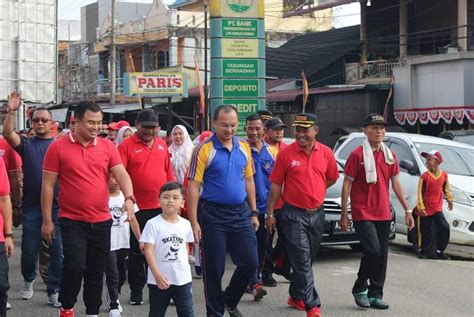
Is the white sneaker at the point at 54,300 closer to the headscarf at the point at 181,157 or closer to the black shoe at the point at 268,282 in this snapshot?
the black shoe at the point at 268,282

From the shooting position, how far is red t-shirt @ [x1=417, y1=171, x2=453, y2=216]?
1155cm

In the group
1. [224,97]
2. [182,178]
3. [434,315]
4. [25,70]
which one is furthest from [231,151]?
[25,70]

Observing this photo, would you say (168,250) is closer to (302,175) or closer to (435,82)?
(302,175)

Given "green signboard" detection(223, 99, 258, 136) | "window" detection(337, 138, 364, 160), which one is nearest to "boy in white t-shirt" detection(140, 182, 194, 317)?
"window" detection(337, 138, 364, 160)

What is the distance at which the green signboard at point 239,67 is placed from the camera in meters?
17.9

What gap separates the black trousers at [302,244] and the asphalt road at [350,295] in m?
0.60

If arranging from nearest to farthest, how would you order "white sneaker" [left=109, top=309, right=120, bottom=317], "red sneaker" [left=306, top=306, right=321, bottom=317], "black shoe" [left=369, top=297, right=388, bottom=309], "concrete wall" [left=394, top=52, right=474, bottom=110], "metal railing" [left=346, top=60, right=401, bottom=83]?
"red sneaker" [left=306, top=306, right=321, bottom=317], "white sneaker" [left=109, top=309, right=120, bottom=317], "black shoe" [left=369, top=297, right=388, bottom=309], "concrete wall" [left=394, top=52, right=474, bottom=110], "metal railing" [left=346, top=60, right=401, bottom=83]

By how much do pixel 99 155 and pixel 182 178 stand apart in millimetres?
3587

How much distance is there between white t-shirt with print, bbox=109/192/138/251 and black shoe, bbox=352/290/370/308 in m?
2.31

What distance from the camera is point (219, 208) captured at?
718 centimetres

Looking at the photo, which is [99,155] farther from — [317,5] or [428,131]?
[317,5]

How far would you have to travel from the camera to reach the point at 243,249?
723 centimetres

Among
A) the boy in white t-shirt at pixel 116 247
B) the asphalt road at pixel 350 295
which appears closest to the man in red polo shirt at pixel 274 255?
the asphalt road at pixel 350 295

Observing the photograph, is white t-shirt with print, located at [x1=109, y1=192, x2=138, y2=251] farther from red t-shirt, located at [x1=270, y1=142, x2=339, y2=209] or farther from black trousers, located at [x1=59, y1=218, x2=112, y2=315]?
red t-shirt, located at [x1=270, y1=142, x2=339, y2=209]
